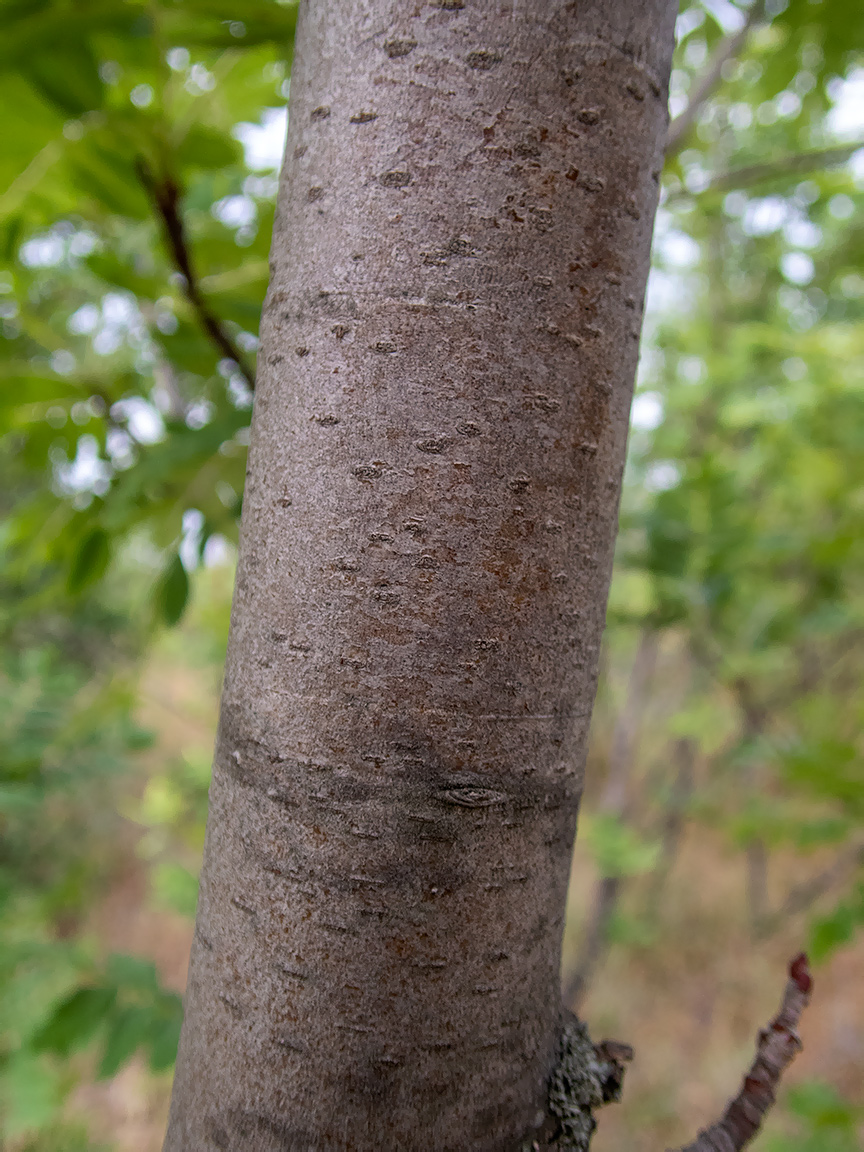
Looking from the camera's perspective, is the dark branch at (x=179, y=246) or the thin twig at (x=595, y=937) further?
the thin twig at (x=595, y=937)

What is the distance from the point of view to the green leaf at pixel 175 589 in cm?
110

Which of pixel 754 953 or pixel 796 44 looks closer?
pixel 796 44

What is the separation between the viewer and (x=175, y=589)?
3.61 ft

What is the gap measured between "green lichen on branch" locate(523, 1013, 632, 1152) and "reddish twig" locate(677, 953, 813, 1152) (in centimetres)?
7

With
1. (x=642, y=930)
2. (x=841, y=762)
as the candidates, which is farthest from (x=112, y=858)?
(x=841, y=762)

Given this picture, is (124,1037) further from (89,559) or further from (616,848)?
(616,848)

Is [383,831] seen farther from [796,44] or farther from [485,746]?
[796,44]

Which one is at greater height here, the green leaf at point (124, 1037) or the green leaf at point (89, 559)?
the green leaf at point (89, 559)

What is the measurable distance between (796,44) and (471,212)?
4.39 feet

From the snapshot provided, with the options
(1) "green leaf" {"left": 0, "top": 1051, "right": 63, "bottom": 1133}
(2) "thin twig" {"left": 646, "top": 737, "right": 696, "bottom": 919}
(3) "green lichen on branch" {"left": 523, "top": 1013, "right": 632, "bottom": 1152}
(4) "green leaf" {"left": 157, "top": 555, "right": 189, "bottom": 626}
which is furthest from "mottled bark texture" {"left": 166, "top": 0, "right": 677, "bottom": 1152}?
(2) "thin twig" {"left": 646, "top": 737, "right": 696, "bottom": 919}

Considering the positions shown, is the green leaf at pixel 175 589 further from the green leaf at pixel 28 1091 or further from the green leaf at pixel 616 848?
the green leaf at pixel 28 1091

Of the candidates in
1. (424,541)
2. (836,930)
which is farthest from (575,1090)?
(836,930)

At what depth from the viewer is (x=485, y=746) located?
44 centimetres

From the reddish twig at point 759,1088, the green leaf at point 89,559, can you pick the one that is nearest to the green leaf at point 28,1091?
the green leaf at point 89,559
